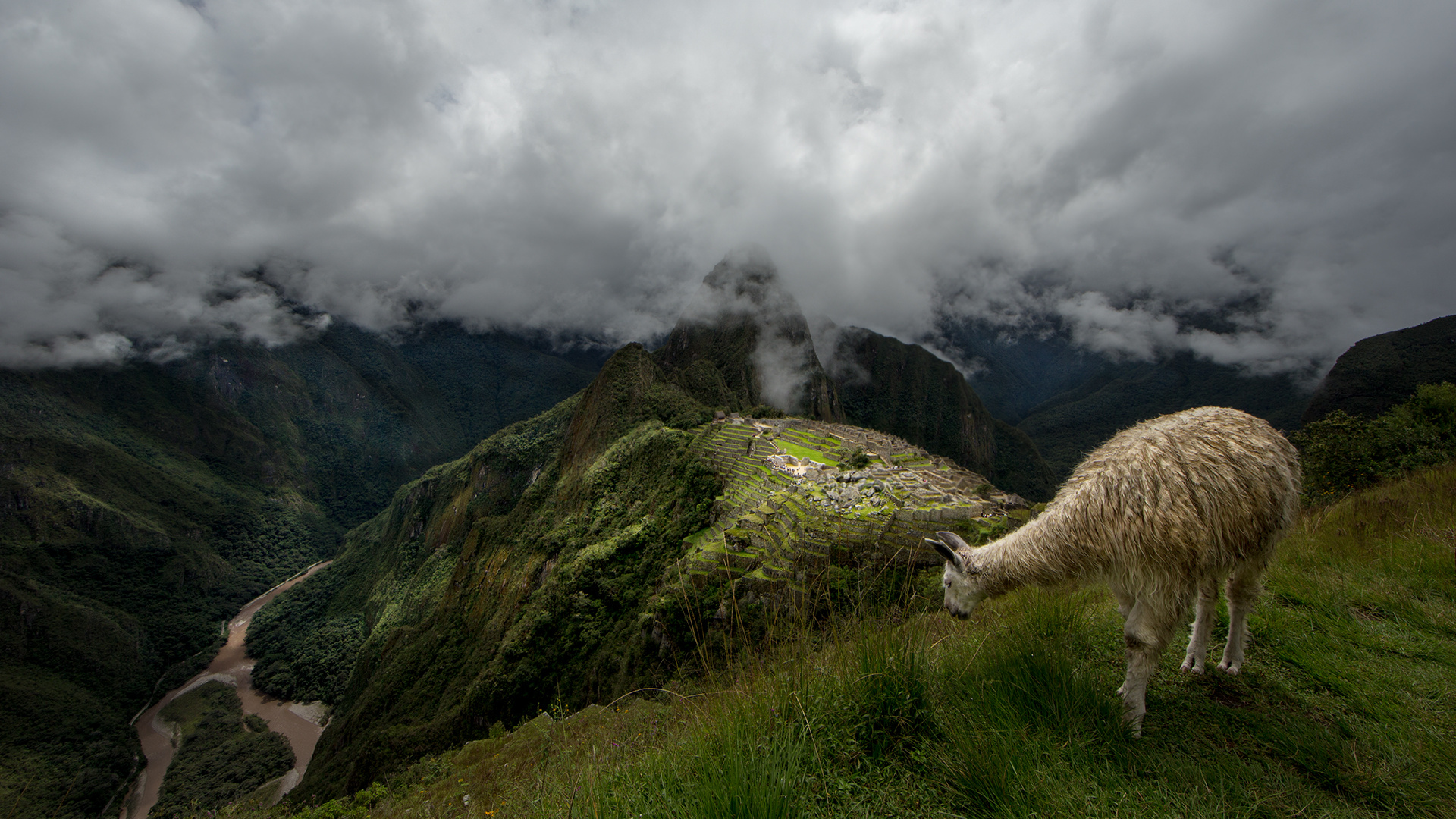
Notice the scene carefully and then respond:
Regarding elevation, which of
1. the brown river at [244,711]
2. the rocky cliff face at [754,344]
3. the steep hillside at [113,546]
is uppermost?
the rocky cliff face at [754,344]

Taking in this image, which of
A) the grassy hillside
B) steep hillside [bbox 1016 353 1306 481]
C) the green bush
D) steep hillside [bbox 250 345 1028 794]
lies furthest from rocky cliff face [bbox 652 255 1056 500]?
the grassy hillside

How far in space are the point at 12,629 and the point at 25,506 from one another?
5544 cm

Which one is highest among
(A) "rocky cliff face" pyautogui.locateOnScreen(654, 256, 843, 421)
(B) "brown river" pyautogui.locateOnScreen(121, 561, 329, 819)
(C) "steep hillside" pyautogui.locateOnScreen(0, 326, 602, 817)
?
(A) "rocky cliff face" pyautogui.locateOnScreen(654, 256, 843, 421)

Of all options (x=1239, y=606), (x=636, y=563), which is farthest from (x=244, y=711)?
(x=1239, y=606)

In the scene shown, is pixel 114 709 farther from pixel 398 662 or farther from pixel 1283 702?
pixel 1283 702

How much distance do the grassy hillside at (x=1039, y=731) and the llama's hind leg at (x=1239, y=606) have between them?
13 centimetres

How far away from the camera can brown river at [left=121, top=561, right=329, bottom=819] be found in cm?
5884

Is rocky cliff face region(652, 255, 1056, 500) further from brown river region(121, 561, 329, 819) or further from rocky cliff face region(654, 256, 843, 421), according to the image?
brown river region(121, 561, 329, 819)

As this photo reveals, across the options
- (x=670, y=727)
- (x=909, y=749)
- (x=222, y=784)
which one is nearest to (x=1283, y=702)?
(x=909, y=749)

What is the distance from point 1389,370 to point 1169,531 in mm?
106270

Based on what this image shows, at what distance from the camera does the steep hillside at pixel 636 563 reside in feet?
28.2

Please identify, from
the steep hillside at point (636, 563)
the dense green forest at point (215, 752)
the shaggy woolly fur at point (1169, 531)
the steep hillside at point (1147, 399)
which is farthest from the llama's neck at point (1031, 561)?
the steep hillside at point (1147, 399)

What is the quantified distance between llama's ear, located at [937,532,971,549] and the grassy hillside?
0.96 m

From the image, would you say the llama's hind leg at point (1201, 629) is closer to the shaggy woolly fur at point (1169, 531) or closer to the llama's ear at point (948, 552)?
the shaggy woolly fur at point (1169, 531)
